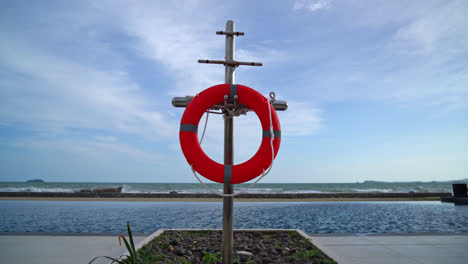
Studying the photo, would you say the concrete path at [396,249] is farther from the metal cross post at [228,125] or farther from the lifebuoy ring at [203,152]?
the lifebuoy ring at [203,152]

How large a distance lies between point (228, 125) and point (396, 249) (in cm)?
239

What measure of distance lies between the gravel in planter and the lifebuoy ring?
0.73m

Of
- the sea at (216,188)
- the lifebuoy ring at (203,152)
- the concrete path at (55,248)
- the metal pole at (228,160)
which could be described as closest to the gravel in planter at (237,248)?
the metal pole at (228,160)

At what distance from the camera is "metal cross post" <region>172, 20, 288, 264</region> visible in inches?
94.5

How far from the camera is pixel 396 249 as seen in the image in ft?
10.0

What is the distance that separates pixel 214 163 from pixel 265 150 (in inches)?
17.4

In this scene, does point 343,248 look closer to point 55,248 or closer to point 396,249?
point 396,249

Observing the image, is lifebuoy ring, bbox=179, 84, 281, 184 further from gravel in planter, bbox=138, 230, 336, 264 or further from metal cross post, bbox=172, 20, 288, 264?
gravel in planter, bbox=138, 230, 336, 264

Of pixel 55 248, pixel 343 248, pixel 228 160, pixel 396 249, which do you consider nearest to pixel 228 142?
pixel 228 160

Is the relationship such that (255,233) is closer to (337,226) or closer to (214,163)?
(214,163)

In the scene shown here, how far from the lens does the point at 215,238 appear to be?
334 centimetres

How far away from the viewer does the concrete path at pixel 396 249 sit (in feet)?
8.67

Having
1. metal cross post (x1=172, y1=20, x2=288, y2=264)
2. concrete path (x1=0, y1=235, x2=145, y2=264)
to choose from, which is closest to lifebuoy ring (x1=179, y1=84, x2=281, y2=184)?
metal cross post (x1=172, y1=20, x2=288, y2=264)

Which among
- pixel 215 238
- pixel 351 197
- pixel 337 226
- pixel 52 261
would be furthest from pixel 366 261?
pixel 351 197
